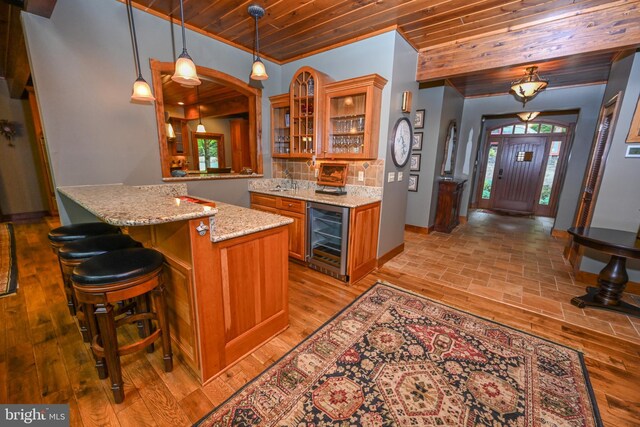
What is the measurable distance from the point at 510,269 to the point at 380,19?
3.46m

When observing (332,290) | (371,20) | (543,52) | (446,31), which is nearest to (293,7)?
(371,20)

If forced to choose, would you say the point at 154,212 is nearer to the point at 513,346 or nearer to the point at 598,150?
the point at 513,346

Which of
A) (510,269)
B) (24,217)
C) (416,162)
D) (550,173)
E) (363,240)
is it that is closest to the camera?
(363,240)

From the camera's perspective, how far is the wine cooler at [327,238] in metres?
2.81

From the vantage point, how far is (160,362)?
1757mm

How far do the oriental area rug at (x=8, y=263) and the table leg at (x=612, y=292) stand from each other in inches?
227

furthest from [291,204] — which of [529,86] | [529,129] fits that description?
[529,129]

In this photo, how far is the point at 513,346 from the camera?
1.95 metres

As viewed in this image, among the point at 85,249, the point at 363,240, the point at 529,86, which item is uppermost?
the point at 529,86

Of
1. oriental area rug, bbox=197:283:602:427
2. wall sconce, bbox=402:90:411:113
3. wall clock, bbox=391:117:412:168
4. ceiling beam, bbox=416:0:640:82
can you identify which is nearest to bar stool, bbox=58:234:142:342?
oriental area rug, bbox=197:283:602:427

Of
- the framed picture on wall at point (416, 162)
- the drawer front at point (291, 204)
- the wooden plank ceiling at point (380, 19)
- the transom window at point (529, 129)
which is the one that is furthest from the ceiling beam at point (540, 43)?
the transom window at point (529, 129)

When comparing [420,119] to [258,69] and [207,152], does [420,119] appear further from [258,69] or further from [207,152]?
[207,152]

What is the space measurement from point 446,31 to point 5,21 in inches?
182

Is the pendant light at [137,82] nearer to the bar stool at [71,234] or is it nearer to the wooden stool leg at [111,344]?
the bar stool at [71,234]
